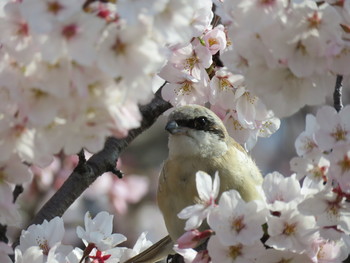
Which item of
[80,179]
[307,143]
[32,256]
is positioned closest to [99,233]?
[32,256]

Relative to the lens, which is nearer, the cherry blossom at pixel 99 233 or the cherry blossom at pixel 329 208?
the cherry blossom at pixel 329 208

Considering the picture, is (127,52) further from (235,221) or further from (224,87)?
(224,87)

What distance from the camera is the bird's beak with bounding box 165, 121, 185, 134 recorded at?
3.62 metres

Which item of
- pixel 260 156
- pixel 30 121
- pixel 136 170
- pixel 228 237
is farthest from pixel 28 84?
pixel 260 156

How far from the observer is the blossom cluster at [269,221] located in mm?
2199

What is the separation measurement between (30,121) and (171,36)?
1.22ft

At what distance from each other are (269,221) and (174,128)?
1422mm

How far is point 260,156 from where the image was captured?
8211 millimetres

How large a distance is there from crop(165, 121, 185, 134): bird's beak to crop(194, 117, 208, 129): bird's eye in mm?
79

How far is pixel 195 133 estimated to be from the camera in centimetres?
374

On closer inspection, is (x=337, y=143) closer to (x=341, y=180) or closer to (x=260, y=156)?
(x=341, y=180)

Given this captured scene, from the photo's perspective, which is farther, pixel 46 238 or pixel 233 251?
pixel 46 238

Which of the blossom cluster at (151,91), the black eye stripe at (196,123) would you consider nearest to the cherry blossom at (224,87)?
the blossom cluster at (151,91)

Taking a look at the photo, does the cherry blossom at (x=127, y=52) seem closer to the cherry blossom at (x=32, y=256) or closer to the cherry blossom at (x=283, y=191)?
the cherry blossom at (x=283, y=191)
